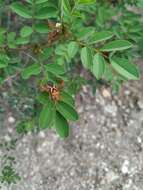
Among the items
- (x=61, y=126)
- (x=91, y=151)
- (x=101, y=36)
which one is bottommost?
(x=91, y=151)

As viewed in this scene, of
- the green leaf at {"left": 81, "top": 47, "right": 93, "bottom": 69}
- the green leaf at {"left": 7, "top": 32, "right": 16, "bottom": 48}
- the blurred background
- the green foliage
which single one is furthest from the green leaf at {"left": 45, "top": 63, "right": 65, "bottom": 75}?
the blurred background

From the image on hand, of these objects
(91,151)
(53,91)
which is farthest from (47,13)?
(91,151)

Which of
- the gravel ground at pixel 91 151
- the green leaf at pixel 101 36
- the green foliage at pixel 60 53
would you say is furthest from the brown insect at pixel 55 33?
the gravel ground at pixel 91 151

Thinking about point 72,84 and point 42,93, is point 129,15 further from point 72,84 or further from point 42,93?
point 42,93

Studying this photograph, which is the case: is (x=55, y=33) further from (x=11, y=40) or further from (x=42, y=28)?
(x=11, y=40)

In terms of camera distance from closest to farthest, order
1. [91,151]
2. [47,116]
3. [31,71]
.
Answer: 1. [47,116]
2. [31,71]
3. [91,151]

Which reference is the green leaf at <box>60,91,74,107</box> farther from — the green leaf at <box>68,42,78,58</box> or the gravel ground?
the gravel ground
